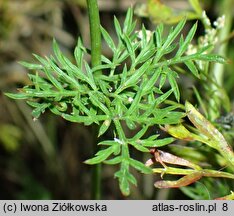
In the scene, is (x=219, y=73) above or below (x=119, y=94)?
above

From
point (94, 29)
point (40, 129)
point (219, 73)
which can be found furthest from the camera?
point (40, 129)

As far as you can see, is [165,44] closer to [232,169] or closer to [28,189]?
[232,169]

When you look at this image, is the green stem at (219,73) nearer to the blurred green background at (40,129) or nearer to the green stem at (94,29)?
the green stem at (94,29)

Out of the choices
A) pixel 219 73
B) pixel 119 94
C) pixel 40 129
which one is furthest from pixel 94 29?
pixel 40 129

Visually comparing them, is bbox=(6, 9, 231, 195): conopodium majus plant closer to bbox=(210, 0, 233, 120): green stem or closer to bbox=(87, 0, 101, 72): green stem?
bbox=(87, 0, 101, 72): green stem

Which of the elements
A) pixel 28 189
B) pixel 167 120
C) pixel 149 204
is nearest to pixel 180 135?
pixel 167 120

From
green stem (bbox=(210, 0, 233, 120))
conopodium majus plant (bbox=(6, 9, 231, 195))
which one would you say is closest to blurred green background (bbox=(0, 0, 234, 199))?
green stem (bbox=(210, 0, 233, 120))

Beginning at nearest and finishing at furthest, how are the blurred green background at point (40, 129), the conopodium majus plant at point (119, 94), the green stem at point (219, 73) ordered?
1. the conopodium majus plant at point (119, 94)
2. the green stem at point (219, 73)
3. the blurred green background at point (40, 129)

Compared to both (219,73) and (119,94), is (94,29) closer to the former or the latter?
(119,94)

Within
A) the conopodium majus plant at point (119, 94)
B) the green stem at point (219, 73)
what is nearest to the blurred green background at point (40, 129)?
the green stem at point (219, 73)
